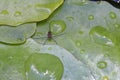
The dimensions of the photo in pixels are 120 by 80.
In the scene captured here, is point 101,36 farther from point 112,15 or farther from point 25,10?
point 25,10

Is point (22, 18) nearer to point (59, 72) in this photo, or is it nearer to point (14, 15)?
point (14, 15)

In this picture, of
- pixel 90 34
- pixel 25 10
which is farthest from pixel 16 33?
pixel 90 34

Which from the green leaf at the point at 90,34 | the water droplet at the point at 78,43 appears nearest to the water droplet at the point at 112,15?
the green leaf at the point at 90,34

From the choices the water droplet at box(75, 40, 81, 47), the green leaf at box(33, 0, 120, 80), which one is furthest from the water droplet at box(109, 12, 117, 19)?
the water droplet at box(75, 40, 81, 47)

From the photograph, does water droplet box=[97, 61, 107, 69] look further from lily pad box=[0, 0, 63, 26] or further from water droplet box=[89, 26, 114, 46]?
lily pad box=[0, 0, 63, 26]

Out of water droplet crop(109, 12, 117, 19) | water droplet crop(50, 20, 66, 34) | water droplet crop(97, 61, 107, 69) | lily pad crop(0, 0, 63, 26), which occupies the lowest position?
water droplet crop(97, 61, 107, 69)

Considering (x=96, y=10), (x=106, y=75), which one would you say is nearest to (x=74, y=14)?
(x=96, y=10)
